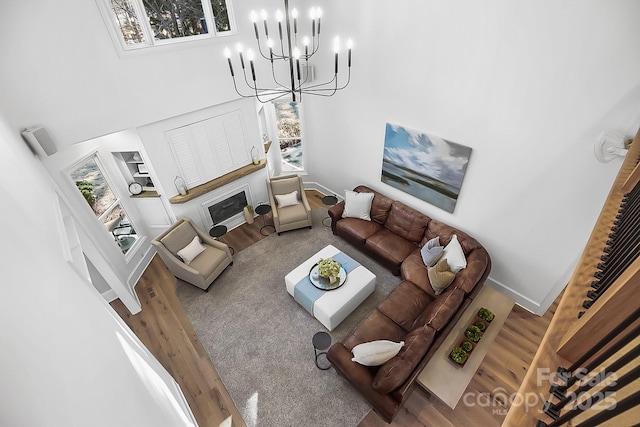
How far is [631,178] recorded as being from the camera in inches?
84.8

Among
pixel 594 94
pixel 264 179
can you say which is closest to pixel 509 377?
pixel 594 94

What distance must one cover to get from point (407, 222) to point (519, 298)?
1958mm

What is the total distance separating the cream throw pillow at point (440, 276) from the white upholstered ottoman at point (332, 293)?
85 centimetres

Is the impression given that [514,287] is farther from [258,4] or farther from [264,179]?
[258,4]

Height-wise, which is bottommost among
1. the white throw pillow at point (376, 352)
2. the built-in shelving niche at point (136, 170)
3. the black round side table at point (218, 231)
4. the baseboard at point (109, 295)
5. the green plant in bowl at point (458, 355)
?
the baseboard at point (109, 295)

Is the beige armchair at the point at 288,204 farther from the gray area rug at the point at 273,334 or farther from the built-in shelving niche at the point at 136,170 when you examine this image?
the built-in shelving niche at the point at 136,170

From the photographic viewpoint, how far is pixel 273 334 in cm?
425

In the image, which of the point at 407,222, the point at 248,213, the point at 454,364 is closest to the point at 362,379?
the point at 454,364

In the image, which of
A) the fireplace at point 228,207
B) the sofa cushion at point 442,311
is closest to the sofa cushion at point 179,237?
the fireplace at point 228,207

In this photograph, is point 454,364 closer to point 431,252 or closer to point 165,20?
point 431,252

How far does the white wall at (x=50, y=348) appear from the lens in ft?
2.66

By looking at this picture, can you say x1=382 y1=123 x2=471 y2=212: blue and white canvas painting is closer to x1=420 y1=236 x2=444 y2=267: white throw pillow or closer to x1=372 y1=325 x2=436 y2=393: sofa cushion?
x1=420 y1=236 x2=444 y2=267: white throw pillow

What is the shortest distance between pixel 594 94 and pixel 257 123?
4.77 m

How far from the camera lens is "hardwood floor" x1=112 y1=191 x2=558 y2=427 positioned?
340 cm
